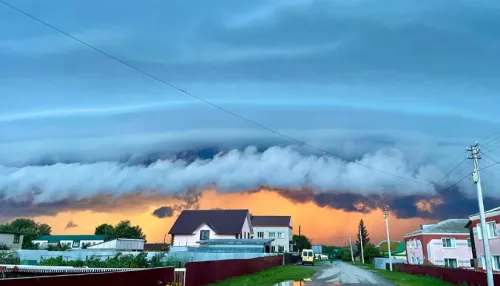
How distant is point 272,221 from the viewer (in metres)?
102

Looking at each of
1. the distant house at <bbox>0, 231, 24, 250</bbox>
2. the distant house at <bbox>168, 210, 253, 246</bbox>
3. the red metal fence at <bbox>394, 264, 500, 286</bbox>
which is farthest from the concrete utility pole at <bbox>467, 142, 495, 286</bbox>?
the distant house at <bbox>0, 231, 24, 250</bbox>

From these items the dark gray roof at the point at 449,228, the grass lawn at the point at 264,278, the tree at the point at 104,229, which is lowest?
the grass lawn at the point at 264,278

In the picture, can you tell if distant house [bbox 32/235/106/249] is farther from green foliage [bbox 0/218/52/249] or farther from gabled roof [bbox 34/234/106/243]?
green foliage [bbox 0/218/52/249]

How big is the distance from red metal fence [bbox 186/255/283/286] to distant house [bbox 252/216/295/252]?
55685mm

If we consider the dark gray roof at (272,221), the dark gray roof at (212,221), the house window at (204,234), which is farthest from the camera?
the dark gray roof at (272,221)

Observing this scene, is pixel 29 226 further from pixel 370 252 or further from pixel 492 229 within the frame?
pixel 492 229

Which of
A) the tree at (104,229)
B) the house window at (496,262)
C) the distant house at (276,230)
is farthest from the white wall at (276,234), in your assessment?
the house window at (496,262)

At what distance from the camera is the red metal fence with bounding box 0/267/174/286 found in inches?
387

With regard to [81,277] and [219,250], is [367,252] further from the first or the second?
[81,277]

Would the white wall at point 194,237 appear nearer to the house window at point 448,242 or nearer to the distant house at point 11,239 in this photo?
the distant house at point 11,239

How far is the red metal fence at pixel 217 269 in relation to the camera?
2173cm

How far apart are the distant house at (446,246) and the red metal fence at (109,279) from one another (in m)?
44.4

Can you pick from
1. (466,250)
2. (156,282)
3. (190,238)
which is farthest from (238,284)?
(190,238)

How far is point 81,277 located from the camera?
38.2ft
